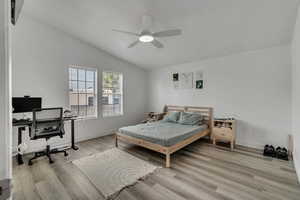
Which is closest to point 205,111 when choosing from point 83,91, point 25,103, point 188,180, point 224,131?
point 224,131

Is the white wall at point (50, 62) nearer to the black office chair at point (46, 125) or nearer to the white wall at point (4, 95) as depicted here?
the black office chair at point (46, 125)

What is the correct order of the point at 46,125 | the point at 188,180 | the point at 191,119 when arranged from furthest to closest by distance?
1. the point at 191,119
2. the point at 46,125
3. the point at 188,180

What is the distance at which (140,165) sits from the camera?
275cm

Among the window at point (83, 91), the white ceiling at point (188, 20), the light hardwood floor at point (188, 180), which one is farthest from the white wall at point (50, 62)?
the light hardwood floor at point (188, 180)

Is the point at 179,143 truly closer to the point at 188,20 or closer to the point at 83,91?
the point at 188,20

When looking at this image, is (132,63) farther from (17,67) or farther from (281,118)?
(281,118)

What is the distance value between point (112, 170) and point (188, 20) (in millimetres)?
3152

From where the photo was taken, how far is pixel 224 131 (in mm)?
3631

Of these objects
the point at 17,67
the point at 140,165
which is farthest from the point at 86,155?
the point at 17,67

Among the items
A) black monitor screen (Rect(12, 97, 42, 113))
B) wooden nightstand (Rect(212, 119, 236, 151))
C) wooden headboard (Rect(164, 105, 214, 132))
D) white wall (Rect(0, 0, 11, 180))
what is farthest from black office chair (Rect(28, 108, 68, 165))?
wooden nightstand (Rect(212, 119, 236, 151))

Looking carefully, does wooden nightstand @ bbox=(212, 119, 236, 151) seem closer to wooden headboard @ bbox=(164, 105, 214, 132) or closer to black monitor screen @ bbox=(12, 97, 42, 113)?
wooden headboard @ bbox=(164, 105, 214, 132)

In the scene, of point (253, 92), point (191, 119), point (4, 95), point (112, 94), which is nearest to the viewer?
point (4, 95)

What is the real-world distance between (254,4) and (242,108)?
246 centimetres

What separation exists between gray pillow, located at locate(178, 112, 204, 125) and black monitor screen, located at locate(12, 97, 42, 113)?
3.70m
